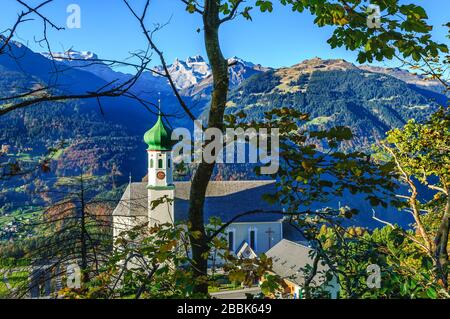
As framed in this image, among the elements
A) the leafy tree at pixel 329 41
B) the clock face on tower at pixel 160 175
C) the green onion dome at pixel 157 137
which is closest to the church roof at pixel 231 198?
the clock face on tower at pixel 160 175

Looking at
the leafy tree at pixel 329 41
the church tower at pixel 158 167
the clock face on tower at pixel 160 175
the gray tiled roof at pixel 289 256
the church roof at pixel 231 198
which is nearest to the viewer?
the leafy tree at pixel 329 41

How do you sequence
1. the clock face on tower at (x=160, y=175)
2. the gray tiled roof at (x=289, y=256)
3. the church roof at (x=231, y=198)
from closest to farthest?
1. the gray tiled roof at (x=289, y=256)
2. the clock face on tower at (x=160, y=175)
3. the church roof at (x=231, y=198)

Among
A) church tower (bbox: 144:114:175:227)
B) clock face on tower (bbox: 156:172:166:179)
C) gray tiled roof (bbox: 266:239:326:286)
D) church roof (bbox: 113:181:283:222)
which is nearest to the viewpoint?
gray tiled roof (bbox: 266:239:326:286)

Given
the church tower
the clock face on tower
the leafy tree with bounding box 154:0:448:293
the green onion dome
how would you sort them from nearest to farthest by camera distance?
the leafy tree with bounding box 154:0:448:293 → the green onion dome → the church tower → the clock face on tower

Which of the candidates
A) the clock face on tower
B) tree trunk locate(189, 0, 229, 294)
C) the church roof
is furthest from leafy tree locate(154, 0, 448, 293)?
the church roof

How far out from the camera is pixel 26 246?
398 centimetres

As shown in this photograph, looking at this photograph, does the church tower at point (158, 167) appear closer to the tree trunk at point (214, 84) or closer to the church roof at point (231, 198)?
the church roof at point (231, 198)

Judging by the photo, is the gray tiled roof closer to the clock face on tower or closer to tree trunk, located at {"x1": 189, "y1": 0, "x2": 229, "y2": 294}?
the clock face on tower

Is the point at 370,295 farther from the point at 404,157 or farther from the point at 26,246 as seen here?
the point at 404,157

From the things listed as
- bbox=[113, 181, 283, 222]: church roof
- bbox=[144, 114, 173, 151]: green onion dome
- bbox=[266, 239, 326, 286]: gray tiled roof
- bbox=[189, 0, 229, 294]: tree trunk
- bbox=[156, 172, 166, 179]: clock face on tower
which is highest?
bbox=[144, 114, 173, 151]: green onion dome

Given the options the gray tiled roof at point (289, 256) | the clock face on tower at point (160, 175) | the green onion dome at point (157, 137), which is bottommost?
the gray tiled roof at point (289, 256)

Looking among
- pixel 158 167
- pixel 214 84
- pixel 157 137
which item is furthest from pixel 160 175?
pixel 214 84
